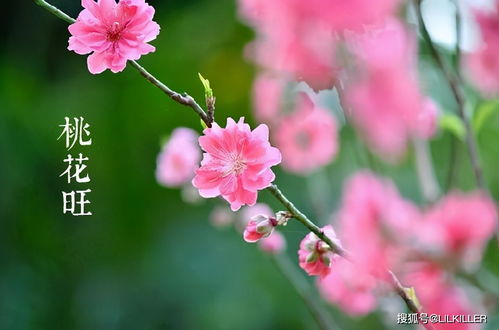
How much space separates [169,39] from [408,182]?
95 cm

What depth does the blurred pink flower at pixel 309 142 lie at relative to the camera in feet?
1.69

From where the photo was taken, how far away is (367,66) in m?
0.23

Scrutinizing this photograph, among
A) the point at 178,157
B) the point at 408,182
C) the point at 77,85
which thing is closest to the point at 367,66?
the point at 178,157

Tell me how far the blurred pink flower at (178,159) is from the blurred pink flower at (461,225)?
0.61 metres

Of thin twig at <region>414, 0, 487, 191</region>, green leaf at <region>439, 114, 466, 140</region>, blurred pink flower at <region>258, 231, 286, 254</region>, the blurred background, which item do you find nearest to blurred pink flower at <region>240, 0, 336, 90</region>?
thin twig at <region>414, 0, 487, 191</region>

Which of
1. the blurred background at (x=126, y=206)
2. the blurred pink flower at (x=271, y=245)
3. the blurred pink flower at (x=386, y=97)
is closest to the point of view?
the blurred pink flower at (x=386, y=97)

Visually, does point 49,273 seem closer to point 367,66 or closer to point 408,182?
point 408,182

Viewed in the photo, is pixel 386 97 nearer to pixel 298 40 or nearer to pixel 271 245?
pixel 298 40

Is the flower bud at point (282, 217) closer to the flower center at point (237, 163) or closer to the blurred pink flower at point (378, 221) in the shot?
the flower center at point (237, 163)

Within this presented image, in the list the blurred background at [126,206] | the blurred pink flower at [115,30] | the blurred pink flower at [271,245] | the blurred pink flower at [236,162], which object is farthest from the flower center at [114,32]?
the blurred background at [126,206]

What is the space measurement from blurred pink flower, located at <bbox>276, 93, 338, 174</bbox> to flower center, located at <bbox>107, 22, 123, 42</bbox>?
0.14 metres

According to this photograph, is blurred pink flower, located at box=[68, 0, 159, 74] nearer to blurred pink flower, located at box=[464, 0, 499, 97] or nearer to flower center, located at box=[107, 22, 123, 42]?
flower center, located at box=[107, 22, 123, 42]

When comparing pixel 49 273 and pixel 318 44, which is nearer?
pixel 318 44

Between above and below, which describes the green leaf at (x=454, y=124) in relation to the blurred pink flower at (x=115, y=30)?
below
